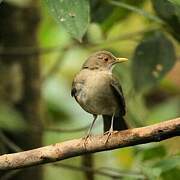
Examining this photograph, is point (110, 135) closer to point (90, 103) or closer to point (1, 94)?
point (90, 103)

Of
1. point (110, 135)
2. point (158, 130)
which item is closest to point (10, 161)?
point (110, 135)

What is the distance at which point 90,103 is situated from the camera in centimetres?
415

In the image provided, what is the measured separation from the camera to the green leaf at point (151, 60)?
4.30m

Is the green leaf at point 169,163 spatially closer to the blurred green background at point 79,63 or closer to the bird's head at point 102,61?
the blurred green background at point 79,63

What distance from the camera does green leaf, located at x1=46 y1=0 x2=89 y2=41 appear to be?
3.07m

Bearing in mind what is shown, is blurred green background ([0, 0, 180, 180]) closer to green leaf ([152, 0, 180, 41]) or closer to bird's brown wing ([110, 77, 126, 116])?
green leaf ([152, 0, 180, 41])

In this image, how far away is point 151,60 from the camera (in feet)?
14.3

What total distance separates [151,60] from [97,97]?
0.45 meters

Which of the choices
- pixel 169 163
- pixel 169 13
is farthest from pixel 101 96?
pixel 169 163

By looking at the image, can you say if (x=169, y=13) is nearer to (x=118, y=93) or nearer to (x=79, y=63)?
(x=118, y=93)

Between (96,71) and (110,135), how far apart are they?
44.3 inches

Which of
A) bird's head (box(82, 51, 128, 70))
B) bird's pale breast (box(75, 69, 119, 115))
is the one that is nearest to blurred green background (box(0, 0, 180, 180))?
bird's head (box(82, 51, 128, 70))

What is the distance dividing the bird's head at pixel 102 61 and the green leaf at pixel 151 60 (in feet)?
0.66

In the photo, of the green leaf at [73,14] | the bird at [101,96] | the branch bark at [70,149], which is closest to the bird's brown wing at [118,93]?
the bird at [101,96]
